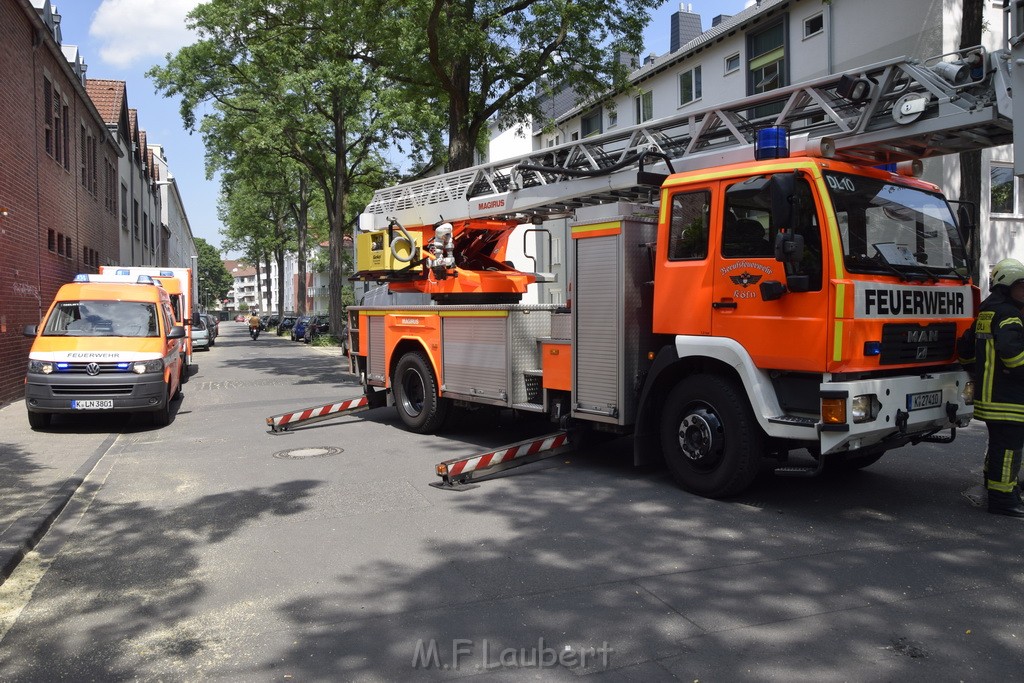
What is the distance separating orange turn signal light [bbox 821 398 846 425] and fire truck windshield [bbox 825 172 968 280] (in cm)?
94

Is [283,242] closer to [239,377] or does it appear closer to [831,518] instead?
[239,377]

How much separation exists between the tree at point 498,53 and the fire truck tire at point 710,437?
30.8 feet

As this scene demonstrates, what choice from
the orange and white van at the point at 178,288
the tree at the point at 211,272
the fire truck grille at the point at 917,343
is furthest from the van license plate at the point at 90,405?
the tree at the point at 211,272

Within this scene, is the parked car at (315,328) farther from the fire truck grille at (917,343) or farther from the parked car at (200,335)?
the fire truck grille at (917,343)

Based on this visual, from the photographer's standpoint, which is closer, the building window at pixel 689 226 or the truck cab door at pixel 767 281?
the truck cab door at pixel 767 281

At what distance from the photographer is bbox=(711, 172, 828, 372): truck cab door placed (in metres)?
5.46

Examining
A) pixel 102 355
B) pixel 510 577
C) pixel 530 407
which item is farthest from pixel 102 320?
pixel 510 577

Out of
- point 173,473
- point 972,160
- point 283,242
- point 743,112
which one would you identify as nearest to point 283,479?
point 173,473

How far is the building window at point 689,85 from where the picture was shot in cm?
2238

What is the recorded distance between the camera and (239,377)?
1925 centimetres

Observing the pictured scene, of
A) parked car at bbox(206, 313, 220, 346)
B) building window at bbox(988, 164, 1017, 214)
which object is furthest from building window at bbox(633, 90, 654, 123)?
parked car at bbox(206, 313, 220, 346)

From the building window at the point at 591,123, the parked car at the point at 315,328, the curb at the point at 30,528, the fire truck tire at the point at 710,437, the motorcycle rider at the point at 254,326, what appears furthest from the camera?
the motorcycle rider at the point at 254,326

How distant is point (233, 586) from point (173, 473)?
12.1 feet

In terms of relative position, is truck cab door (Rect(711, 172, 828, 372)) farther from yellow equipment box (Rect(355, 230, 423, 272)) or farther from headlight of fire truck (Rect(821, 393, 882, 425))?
yellow equipment box (Rect(355, 230, 423, 272))
